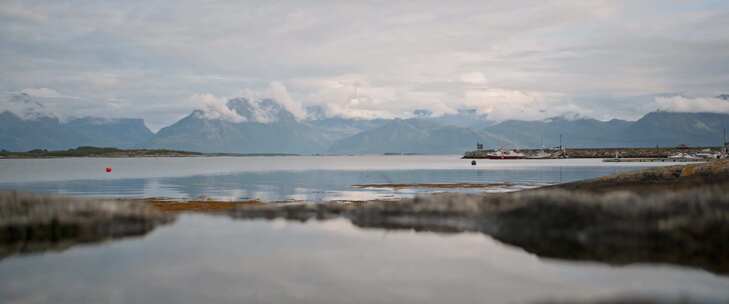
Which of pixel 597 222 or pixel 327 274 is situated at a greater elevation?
pixel 597 222

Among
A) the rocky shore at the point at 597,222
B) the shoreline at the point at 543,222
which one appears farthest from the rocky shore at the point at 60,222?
the rocky shore at the point at 597,222

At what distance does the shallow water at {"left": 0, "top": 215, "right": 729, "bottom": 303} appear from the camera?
1742 cm

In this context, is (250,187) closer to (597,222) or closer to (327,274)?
(597,222)

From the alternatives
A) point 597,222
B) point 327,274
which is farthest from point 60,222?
point 597,222

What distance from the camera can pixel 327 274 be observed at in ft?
67.1

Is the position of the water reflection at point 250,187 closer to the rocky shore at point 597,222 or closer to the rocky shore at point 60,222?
the rocky shore at point 597,222

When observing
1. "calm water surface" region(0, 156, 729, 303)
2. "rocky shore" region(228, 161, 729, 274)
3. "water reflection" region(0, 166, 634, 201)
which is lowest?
"water reflection" region(0, 166, 634, 201)

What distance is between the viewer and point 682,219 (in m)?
24.3

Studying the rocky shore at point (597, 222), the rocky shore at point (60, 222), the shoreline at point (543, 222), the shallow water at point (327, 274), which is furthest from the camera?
the rocky shore at point (60, 222)

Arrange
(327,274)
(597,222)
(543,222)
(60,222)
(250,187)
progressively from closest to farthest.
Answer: (327,274)
(597,222)
(543,222)
(60,222)
(250,187)

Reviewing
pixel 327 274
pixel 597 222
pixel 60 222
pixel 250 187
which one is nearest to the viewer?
pixel 327 274

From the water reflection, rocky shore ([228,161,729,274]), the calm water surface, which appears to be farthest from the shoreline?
the water reflection

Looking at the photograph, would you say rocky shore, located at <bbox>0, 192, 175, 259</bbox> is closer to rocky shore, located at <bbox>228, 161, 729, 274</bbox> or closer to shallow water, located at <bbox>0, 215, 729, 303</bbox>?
shallow water, located at <bbox>0, 215, 729, 303</bbox>

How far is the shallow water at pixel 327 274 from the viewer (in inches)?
686
